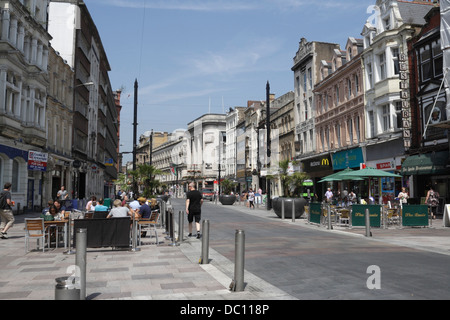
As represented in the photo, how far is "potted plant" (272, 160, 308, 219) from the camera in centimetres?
2350

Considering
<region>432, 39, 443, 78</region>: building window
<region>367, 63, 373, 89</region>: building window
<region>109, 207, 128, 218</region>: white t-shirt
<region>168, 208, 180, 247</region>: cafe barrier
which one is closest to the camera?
<region>109, 207, 128, 218</region>: white t-shirt

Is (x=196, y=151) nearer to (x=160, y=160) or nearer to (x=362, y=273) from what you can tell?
(x=160, y=160)

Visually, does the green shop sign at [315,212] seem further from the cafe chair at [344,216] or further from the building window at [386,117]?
the building window at [386,117]

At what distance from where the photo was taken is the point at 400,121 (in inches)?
1129

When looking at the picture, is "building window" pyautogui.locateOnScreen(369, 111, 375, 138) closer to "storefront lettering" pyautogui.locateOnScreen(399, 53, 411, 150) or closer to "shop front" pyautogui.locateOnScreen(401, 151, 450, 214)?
"storefront lettering" pyautogui.locateOnScreen(399, 53, 411, 150)

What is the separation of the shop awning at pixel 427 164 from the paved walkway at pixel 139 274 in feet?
40.3

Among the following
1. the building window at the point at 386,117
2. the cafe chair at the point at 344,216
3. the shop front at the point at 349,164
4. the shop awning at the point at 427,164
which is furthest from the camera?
the shop front at the point at 349,164

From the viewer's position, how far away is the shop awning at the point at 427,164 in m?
23.7

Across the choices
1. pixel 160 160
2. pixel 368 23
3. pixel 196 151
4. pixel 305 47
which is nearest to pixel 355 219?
pixel 368 23

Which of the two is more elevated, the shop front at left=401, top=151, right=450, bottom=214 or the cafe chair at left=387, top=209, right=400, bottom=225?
the shop front at left=401, top=151, right=450, bottom=214

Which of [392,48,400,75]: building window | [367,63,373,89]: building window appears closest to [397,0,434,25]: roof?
[392,48,400,75]: building window

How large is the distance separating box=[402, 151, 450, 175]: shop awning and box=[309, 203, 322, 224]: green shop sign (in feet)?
28.3

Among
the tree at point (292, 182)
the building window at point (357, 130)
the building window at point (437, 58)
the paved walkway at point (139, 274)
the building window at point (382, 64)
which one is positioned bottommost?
the paved walkway at point (139, 274)

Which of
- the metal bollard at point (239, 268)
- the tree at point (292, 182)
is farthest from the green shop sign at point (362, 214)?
the metal bollard at point (239, 268)
